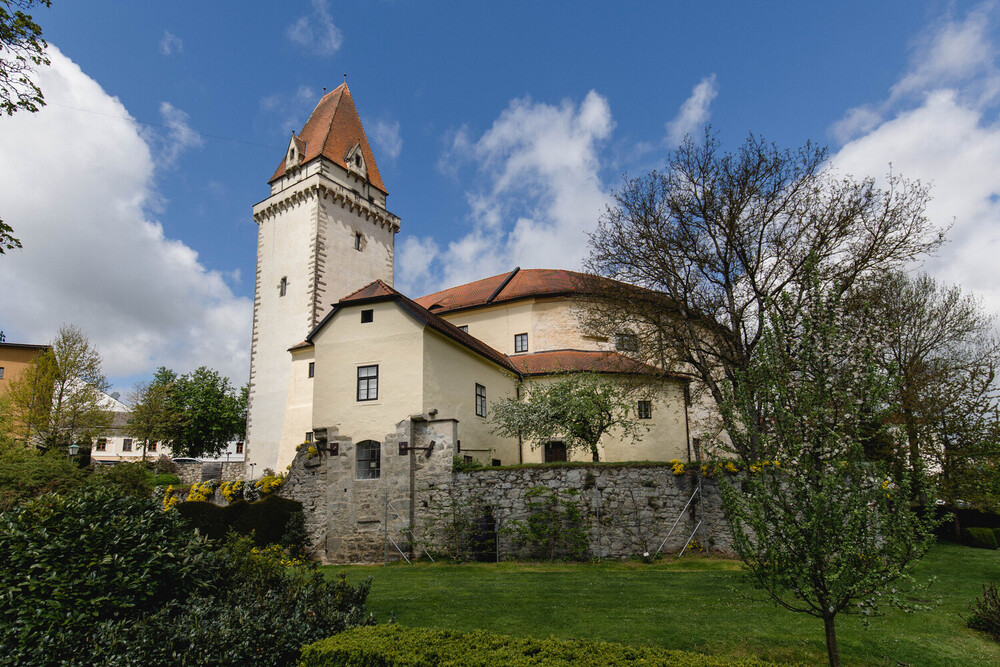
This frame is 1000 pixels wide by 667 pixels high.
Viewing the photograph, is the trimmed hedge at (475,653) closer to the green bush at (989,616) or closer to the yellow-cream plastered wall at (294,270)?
the green bush at (989,616)

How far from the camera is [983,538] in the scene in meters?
21.9

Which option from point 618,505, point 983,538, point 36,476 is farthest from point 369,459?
point 983,538

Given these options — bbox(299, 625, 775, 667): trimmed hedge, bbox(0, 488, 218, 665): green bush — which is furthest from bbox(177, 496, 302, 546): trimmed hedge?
bbox(299, 625, 775, 667): trimmed hedge

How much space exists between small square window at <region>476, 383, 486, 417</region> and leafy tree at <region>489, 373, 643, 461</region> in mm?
509

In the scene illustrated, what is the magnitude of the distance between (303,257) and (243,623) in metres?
27.5

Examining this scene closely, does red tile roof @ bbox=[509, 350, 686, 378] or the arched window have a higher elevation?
red tile roof @ bbox=[509, 350, 686, 378]

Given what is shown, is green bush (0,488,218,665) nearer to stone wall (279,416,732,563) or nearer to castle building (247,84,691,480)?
stone wall (279,416,732,563)

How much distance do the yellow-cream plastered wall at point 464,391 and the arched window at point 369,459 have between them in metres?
2.25

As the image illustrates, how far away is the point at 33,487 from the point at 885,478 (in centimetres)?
2316

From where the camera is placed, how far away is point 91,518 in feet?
23.0

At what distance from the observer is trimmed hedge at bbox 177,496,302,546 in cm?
1866

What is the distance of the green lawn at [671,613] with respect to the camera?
796 cm

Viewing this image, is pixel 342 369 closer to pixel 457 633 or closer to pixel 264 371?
pixel 264 371

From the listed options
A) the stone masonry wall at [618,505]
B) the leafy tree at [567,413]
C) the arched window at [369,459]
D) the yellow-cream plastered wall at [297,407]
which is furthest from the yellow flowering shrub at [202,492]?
the leafy tree at [567,413]
